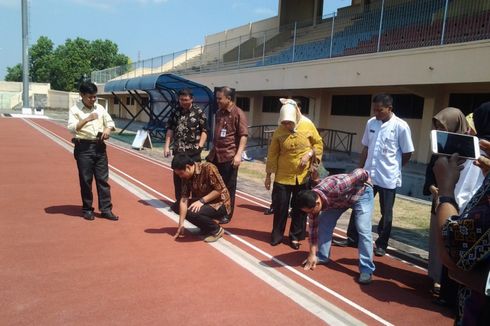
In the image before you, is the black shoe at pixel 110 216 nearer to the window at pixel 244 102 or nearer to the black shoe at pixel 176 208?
the black shoe at pixel 176 208

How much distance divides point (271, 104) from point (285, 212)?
18.6 metres

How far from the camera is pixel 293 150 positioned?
497 centimetres

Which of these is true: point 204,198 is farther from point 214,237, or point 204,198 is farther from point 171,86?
point 171,86

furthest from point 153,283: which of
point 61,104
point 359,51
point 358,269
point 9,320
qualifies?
point 61,104

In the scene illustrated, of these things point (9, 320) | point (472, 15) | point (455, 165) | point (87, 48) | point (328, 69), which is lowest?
point (9, 320)

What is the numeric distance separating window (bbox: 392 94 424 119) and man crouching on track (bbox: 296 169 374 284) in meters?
11.7

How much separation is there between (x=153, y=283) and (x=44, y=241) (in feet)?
6.02

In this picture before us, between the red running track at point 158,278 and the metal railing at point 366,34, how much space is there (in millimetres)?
8435

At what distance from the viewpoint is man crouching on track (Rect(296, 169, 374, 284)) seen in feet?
13.4

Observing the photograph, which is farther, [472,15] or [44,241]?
[472,15]

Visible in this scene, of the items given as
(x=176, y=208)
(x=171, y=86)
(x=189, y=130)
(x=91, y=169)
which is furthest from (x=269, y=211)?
(x=171, y=86)

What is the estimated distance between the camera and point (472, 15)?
10859 mm

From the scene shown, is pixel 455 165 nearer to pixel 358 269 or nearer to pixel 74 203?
pixel 358 269

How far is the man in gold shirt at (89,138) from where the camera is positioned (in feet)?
18.4
